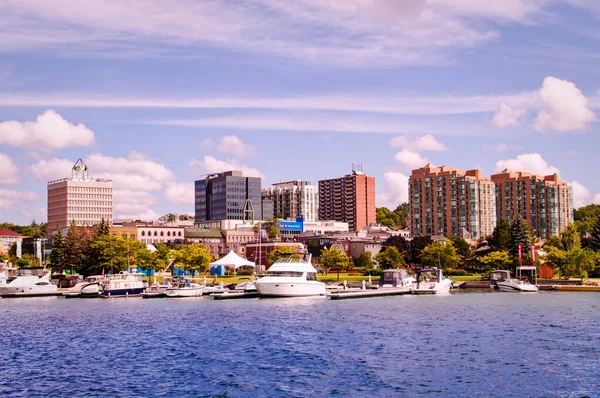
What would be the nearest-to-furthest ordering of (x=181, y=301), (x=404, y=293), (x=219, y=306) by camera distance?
(x=219, y=306)
(x=181, y=301)
(x=404, y=293)

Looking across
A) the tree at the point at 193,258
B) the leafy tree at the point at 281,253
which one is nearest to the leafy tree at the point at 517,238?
the leafy tree at the point at 281,253

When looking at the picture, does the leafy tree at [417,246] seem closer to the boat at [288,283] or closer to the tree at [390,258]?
the tree at [390,258]

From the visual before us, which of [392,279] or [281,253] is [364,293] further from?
[281,253]

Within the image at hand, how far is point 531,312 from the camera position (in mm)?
87188

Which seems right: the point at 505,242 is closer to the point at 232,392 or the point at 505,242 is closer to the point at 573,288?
the point at 573,288

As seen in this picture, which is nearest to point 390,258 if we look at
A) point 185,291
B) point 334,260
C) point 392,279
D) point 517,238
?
point 334,260

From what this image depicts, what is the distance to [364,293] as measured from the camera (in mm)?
118938

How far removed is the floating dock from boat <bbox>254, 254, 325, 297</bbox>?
3.75 m

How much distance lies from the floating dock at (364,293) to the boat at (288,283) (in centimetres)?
375

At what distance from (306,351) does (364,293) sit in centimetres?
6169

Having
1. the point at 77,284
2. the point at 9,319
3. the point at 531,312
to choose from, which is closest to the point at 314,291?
the point at 531,312

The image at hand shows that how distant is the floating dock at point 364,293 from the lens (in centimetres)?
11443

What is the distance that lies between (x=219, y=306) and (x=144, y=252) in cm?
7028

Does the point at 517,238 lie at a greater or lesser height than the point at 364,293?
greater
